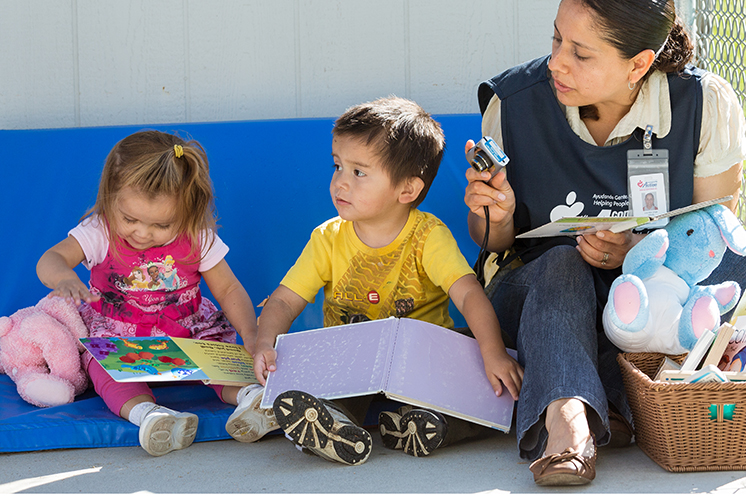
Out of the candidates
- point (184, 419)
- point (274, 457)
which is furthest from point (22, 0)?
point (274, 457)

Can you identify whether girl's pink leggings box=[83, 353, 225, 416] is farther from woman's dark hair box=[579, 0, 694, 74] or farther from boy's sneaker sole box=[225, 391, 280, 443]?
woman's dark hair box=[579, 0, 694, 74]

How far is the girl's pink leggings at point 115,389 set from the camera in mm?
1672

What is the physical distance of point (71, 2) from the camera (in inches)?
95.4

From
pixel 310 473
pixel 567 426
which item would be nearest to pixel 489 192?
pixel 567 426

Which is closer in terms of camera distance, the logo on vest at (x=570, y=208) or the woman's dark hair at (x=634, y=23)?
the woman's dark hair at (x=634, y=23)

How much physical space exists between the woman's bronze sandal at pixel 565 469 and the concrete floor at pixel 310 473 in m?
0.02

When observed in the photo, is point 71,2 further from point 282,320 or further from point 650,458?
point 650,458

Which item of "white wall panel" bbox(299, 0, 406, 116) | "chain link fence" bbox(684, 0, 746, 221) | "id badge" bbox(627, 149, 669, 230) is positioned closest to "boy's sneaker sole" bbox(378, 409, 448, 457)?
"id badge" bbox(627, 149, 669, 230)

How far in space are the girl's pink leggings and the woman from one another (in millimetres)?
784

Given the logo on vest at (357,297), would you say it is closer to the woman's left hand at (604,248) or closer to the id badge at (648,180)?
the woman's left hand at (604,248)

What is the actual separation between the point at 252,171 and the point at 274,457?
1034 mm

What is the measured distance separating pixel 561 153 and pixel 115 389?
1.16 meters

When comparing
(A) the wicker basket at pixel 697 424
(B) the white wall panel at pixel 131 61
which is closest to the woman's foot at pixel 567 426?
(A) the wicker basket at pixel 697 424

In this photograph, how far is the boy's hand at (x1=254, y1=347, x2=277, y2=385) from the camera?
164 cm
